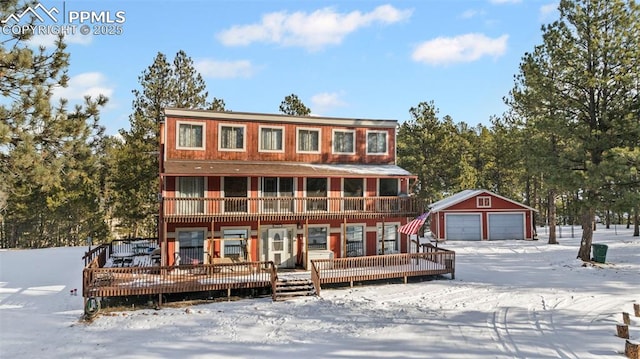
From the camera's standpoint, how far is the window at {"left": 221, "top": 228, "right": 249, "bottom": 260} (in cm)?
1884

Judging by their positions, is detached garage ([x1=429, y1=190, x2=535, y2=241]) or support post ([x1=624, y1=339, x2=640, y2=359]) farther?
detached garage ([x1=429, y1=190, x2=535, y2=241])

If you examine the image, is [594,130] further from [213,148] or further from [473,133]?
[473,133]

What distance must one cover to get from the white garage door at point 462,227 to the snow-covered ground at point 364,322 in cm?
1397

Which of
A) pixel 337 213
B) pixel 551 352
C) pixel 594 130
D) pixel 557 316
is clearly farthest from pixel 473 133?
pixel 551 352

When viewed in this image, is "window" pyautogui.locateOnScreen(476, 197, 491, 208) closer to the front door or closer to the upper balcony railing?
the upper balcony railing

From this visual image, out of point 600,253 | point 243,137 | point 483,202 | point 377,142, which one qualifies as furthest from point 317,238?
point 483,202

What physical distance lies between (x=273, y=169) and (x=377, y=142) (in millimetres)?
6690

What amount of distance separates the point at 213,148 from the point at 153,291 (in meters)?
7.64

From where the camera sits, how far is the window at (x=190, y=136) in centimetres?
1959

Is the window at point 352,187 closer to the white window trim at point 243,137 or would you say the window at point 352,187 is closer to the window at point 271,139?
the window at point 271,139

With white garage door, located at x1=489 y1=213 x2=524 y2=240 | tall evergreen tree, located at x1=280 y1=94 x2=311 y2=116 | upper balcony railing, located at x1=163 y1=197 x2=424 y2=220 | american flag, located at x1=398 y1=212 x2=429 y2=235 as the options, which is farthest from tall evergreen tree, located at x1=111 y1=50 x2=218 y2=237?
white garage door, located at x1=489 y1=213 x2=524 y2=240

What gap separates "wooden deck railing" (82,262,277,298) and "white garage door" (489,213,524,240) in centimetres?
2394

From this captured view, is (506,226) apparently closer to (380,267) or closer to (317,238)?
(380,267)

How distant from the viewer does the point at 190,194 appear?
1844cm
